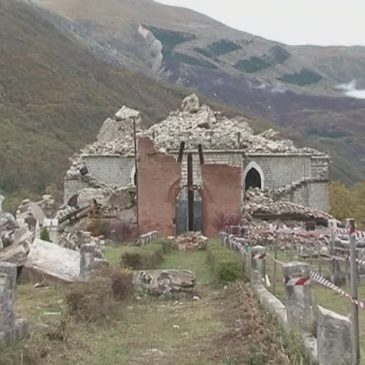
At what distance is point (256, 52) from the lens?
18488 centimetres

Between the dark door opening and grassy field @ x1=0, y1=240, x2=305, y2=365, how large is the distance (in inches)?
1033

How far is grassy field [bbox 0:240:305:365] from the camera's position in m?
8.41

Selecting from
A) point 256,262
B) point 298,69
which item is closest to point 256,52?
point 298,69

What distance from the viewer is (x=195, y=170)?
112 ft

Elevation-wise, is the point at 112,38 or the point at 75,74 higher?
the point at 112,38

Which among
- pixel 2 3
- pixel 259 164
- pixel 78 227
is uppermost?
pixel 2 3

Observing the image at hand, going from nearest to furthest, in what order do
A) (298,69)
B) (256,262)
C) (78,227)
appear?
(256,262)
(78,227)
(298,69)

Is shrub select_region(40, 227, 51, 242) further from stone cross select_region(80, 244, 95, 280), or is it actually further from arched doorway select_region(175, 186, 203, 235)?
stone cross select_region(80, 244, 95, 280)

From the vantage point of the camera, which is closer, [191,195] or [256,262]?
[256,262]

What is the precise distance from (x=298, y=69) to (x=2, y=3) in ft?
267

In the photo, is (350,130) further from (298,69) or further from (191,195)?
(191,195)

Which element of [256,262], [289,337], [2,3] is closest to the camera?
[289,337]

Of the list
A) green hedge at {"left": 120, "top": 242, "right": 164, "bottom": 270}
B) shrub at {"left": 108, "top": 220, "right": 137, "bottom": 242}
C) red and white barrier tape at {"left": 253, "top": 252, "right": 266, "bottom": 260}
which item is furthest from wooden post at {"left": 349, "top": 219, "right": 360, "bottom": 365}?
shrub at {"left": 108, "top": 220, "right": 137, "bottom": 242}

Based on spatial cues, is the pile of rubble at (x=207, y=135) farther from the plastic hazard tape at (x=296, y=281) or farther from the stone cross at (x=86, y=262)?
the plastic hazard tape at (x=296, y=281)
